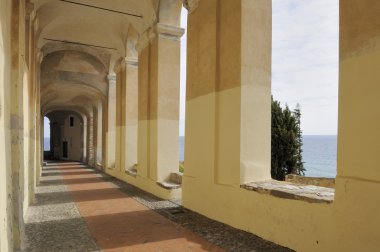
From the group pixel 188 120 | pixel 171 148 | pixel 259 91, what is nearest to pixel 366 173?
pixel 259 91

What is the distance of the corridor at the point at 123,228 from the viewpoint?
14.8 feet

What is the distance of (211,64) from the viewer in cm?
607

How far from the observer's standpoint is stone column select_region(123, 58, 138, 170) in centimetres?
1260

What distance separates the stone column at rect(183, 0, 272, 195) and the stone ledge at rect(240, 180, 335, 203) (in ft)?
0.94

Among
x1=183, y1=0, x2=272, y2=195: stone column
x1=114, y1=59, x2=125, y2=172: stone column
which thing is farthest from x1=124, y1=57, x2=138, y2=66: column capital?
x1=183, y1=0, x2=272, y2=195: stone column

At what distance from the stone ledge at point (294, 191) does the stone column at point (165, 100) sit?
3.84 metres

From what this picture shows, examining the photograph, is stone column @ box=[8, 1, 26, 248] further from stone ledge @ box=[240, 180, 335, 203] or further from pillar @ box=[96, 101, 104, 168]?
pillar @ box=[96, 101, 104, 168]

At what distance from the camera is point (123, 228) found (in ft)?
17.9

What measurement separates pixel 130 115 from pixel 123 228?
25.4 feet

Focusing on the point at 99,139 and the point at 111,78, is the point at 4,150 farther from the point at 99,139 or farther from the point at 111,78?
the point at 99,139

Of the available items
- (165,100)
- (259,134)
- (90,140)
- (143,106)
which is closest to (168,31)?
(165,100)

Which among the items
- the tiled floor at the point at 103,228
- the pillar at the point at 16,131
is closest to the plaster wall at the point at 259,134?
the tiled floor at the point at 103,228

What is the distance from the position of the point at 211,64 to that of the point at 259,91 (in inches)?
46.3

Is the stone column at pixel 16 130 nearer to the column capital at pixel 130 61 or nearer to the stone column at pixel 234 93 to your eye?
the stone column at pixel 234 93
